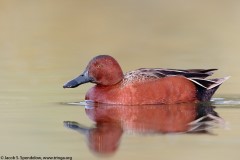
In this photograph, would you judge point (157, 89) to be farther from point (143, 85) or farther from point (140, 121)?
point (140, 121)

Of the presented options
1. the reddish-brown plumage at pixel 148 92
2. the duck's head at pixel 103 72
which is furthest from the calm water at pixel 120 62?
the duck's head at pixel 103 72

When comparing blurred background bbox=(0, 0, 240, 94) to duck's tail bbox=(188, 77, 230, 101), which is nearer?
duck's tail bbox=(188, 77, 230, 101)

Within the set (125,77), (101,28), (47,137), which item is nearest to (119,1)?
(101,28)

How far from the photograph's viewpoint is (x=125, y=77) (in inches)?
443

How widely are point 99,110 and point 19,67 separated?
5024 mm

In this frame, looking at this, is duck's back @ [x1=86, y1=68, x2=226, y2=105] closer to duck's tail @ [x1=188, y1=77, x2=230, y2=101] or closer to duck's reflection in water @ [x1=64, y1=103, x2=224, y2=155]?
duck's tail @ [x1=188, y1=77, x2=230, y2=101]

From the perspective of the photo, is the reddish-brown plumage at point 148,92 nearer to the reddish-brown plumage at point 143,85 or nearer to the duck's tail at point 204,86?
the reddish-brown plumage at point 143,85

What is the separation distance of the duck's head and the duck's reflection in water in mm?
383

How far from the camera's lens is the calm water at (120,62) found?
8430 mm

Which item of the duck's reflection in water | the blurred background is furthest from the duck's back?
the blurred background

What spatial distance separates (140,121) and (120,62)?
21.9 ft

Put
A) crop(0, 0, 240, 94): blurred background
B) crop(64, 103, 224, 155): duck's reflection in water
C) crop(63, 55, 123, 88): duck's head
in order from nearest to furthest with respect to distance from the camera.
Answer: crop(64, 103, 224, 155): duck's reflection in water → crop(63, 55, 123, 88): duck's head → crop(0, 0, 240, 94): blurred background

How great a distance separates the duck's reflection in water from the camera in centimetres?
870

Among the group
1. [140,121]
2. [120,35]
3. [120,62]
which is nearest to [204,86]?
[140,121]
